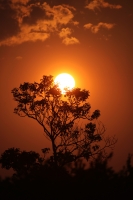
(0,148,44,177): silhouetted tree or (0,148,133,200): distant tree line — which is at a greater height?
(0,148,44,177): silhouetted tree

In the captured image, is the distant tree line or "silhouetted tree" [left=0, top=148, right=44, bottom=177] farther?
"silhouetted tree" [left=0, top=148, right=44, bottom=177]

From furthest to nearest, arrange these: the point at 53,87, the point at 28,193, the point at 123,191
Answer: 1. the point at 53,87
2. the point at 28,193
3. the point at 123,191

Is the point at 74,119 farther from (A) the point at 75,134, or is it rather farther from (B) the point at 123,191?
(B) the point at 123,191

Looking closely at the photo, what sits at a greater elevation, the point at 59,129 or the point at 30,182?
the point at 59,129

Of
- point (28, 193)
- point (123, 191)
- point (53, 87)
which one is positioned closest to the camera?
point (123, 191)

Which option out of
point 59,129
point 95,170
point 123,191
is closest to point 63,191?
point 95,170

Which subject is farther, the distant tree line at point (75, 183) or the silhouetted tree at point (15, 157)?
the silhouetted tree at point (15, 157)

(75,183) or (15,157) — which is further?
(15,157)

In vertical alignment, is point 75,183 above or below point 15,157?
below

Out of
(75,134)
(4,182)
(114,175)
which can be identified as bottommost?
(114,175)

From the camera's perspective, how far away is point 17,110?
2586cm

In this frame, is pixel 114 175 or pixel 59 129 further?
pixel 59 129

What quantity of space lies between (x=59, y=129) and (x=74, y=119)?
6.14 ft

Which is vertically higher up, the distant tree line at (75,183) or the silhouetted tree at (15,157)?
the silhouetted tree at (15,157)
